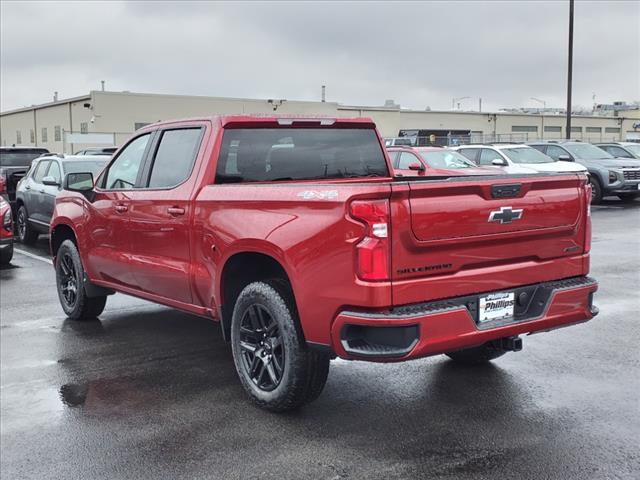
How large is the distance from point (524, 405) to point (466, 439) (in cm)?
75

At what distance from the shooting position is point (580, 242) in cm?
501

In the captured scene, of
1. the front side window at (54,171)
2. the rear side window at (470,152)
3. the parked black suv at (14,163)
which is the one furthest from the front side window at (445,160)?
the parked black suv at (14,163)

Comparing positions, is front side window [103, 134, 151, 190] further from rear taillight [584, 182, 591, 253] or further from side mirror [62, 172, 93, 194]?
rear taillight [584, 182, 591, 253]

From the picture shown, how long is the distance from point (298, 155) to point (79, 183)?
8.26 feet

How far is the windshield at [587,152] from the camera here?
22094 millimetres

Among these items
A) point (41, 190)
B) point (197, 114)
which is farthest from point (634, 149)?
point (197, 114)

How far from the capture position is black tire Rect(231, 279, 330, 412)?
464 cm

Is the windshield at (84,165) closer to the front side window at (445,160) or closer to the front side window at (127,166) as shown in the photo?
the front side window at (127,166)

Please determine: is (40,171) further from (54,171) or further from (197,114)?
(197,114)

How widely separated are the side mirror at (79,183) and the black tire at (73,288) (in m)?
0.69

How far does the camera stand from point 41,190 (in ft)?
46.2

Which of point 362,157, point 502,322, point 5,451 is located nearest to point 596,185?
point 362,157

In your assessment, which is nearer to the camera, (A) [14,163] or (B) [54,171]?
(B) [54,171]

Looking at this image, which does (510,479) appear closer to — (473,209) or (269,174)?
(473,209)
